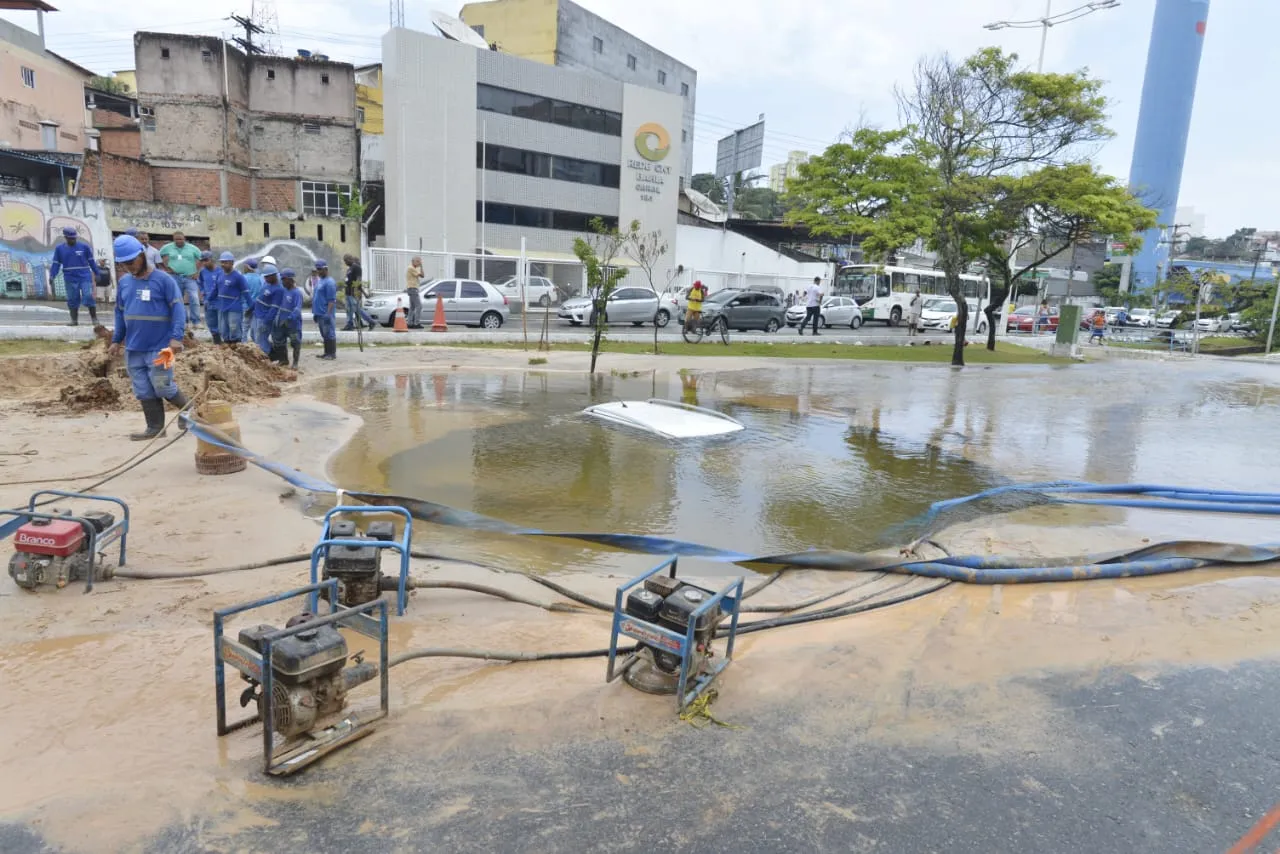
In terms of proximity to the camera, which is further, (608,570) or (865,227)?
(865,227)

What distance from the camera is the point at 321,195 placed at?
3200cm

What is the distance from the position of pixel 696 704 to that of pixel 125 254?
245 inches

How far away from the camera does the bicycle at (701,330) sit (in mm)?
20609

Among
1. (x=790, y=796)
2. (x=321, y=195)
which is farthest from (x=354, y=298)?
(x=321, y=195)

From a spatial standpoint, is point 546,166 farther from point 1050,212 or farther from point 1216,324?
point 1216,324

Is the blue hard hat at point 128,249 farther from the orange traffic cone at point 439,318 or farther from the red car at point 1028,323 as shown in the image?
the red car at point 1028,323

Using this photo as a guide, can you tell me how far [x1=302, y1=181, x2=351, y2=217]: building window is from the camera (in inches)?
1257

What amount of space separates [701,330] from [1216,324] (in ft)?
113

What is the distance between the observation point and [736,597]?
11.8 ft

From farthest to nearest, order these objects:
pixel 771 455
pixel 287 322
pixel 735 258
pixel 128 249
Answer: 1. pixel 735 258
2. pixel 287 322
3. pixel 771 455
4. pixel 128 249

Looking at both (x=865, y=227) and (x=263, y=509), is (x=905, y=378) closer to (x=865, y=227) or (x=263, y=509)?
(x=263, y=509)

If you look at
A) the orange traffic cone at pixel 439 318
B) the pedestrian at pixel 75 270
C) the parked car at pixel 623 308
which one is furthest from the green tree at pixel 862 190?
the pedestrian at pixel 75 270

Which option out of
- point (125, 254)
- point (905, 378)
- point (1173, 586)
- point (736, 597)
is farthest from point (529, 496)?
point (905, 378)

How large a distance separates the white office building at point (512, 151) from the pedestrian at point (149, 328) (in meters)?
26.4
